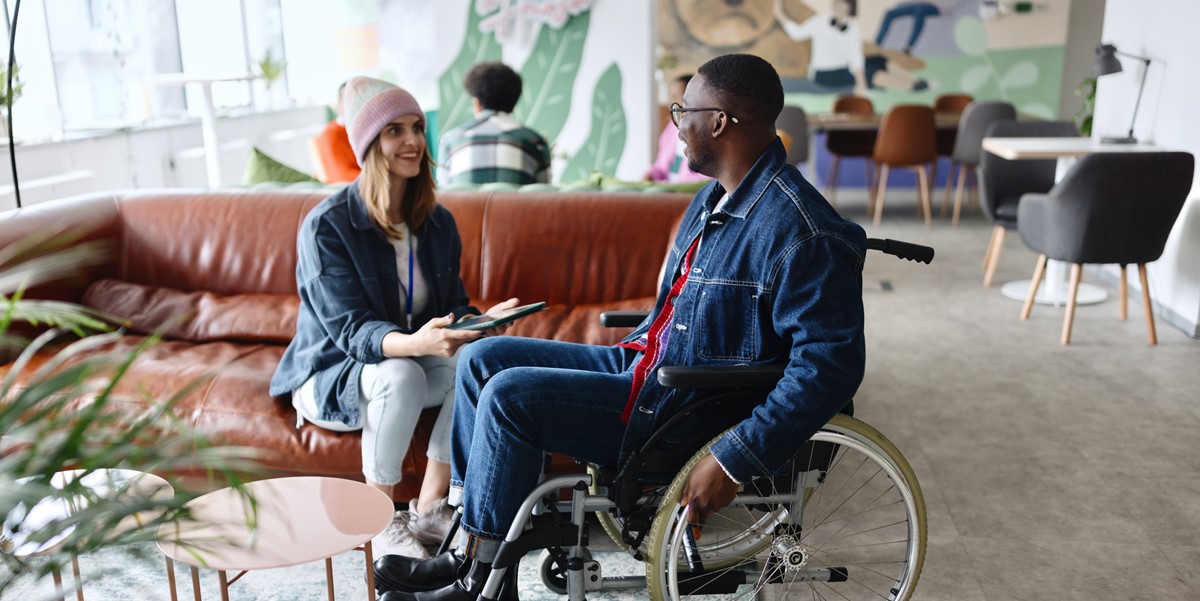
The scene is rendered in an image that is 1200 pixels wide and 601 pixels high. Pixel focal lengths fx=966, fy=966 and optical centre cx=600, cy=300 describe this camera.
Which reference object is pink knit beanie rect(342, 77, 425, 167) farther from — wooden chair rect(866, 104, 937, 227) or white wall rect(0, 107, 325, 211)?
wooden chair rect(866, 104, 937, 227)

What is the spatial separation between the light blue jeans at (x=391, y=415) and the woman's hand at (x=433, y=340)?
82 millimetres

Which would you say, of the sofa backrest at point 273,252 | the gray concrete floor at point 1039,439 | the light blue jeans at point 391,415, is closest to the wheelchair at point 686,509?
the light blue jeans at point 391,415

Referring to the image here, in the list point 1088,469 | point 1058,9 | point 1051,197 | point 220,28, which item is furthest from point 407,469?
point 1058,9

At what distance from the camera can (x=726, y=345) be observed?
1737mm

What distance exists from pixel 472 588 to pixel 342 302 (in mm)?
769

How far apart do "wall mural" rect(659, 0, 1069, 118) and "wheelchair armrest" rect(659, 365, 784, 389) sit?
7.40 metres

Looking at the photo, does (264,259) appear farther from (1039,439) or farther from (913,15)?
(913,15)

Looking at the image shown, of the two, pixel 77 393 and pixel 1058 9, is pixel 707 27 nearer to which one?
pixel 1058 9

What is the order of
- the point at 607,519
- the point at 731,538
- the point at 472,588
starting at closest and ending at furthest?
the point at 472,588
the point at 607,519
the point at 731,538

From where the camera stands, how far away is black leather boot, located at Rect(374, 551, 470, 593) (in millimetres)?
1972

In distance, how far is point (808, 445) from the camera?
1739 mm

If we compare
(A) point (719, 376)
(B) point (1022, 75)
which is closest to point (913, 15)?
(B) point (1022, 75)

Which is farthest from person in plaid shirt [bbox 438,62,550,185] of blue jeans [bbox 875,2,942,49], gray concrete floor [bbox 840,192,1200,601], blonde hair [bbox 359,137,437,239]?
blue jeans [bbox 875,2,942,49]

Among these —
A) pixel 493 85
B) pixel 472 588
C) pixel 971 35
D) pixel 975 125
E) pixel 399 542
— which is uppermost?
pixel 971 35
